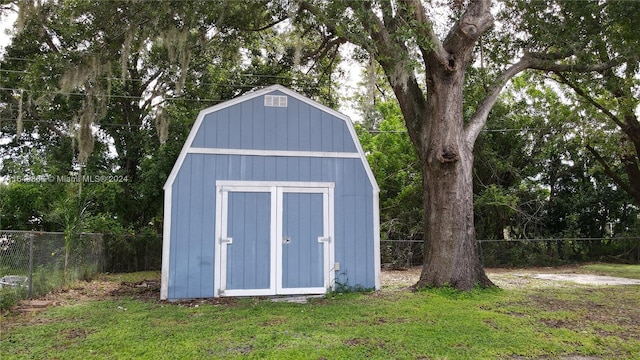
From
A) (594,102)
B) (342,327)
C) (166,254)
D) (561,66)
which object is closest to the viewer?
(342,327)

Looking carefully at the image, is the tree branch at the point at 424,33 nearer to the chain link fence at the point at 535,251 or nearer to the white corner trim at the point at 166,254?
the white corner trim at the point at 166,254

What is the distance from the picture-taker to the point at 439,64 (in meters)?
7.95

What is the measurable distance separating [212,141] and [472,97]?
22.1ft

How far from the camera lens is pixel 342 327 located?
515 cm

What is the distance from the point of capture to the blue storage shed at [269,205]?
23.7ft

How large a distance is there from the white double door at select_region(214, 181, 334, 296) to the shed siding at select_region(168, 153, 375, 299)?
0.46 ft

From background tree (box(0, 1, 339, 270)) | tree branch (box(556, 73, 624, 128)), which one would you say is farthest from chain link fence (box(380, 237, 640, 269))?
background tree (box(0, 1, 339, 270))

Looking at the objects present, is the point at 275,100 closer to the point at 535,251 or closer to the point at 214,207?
the point at 214,207

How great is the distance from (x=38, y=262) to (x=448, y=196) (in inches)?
265

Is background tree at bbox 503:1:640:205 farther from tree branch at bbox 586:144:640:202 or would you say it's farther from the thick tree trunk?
tree branch at bbox 586:144:640:202

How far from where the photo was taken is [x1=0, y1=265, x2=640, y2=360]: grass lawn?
4.25m

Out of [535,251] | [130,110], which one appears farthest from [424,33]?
[130,110]

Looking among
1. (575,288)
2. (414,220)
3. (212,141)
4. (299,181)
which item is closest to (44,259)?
(212,141)

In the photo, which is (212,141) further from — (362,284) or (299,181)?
(362,284)
